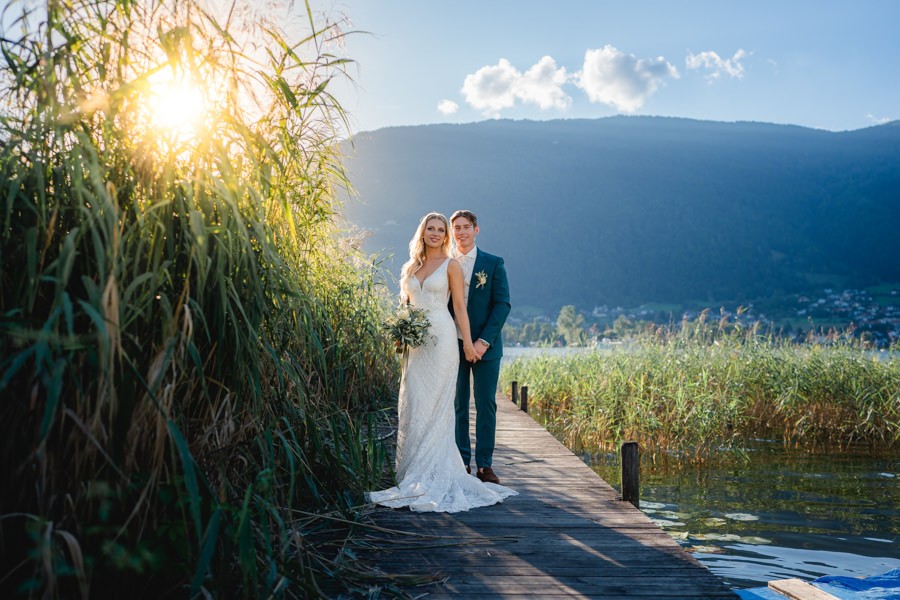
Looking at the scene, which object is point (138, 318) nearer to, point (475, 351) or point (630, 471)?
point (475, 351)

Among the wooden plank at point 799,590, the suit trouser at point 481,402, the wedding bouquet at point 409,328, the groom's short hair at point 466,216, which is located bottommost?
the wooden plank at point 799,590

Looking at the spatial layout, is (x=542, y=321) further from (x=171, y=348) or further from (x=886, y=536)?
(x=171, y=348)

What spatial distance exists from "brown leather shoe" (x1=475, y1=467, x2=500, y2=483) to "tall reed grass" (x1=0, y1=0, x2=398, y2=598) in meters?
1.61

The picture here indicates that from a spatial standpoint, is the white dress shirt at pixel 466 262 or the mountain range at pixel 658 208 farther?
the mountain range at pixel 658 208

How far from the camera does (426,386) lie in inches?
160

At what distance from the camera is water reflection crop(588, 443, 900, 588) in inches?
184

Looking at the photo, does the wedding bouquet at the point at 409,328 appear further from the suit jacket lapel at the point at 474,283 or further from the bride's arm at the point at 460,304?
the suit jacket lapel at the point at 474,283

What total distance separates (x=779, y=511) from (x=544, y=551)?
13.2 ft

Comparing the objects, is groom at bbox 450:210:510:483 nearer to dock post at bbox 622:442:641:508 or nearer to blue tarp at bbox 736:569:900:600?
dock post at bbox 622:442:641:508

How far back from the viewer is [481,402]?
4.34 metres

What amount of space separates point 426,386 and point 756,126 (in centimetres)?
14479

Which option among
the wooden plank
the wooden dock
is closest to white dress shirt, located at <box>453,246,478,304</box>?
the wooden dock

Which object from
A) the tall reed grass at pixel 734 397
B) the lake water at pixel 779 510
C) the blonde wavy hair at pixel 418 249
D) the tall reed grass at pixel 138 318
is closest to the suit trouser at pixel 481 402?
the blonde wavy hair at pixel 418 249

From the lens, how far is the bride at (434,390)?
3.83 meters
